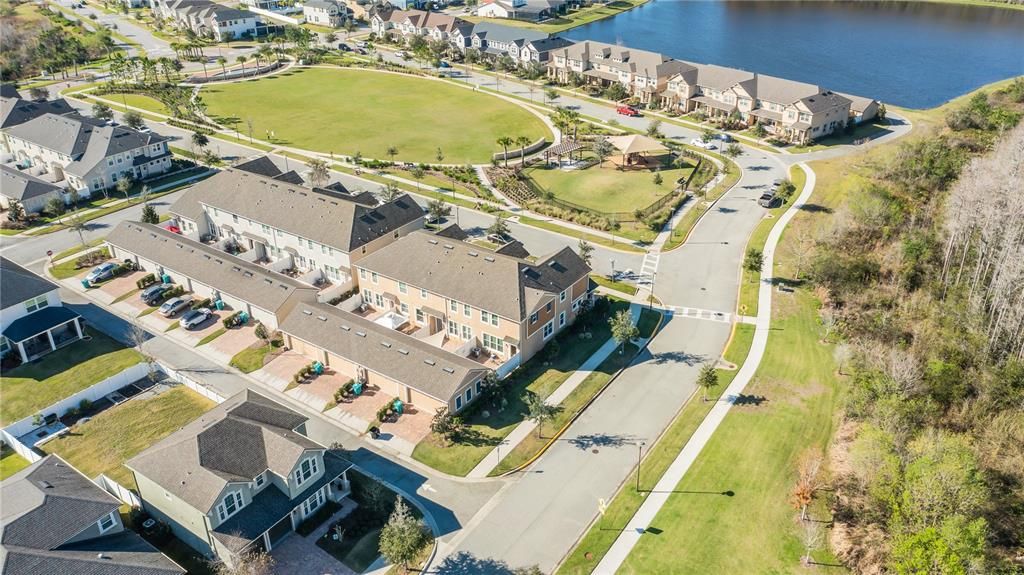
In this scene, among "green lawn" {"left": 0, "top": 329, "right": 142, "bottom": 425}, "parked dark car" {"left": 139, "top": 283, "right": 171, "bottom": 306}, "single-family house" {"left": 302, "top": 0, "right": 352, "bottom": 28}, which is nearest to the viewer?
"green lawn" {"left": 0, "top": 329, "right": 142, "bottom": 425}

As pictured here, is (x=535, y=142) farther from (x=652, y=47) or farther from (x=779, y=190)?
(x=652, y=47)

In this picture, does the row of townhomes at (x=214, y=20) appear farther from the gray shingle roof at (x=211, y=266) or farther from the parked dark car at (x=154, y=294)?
the parked dark car at (x=154, y=294)

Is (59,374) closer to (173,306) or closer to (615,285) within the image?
(173,306)

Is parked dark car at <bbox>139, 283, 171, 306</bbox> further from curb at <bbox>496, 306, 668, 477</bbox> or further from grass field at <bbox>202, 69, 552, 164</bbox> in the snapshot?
grass field at <bbox>202, 69, 552, 164</bbox>

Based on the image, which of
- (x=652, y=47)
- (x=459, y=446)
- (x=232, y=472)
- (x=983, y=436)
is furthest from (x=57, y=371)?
(x=652, y=47)

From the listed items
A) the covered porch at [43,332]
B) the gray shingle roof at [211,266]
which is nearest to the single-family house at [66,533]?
the covered porch at [43,332]

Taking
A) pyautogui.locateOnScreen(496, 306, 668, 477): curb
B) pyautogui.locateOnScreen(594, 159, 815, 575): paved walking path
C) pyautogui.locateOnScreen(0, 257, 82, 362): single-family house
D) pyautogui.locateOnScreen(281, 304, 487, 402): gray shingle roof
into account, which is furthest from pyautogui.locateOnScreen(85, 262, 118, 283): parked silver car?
pyautogui.locateOnScreen(594, 159, 815, 575): paved walking path

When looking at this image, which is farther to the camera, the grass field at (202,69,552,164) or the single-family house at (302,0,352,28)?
the single-family house at (302,0,352,28)
